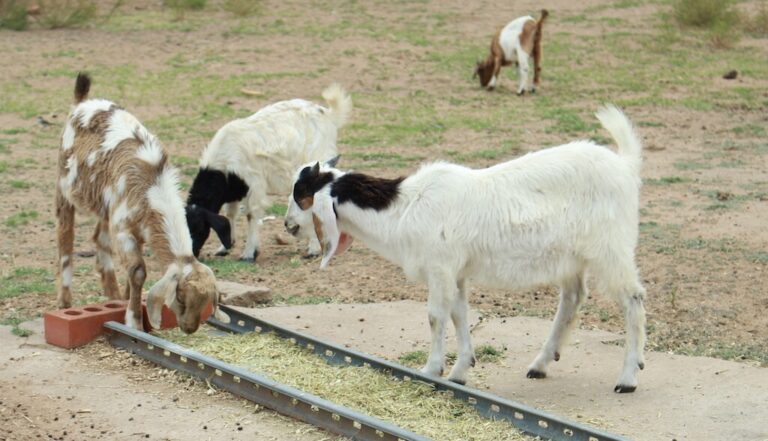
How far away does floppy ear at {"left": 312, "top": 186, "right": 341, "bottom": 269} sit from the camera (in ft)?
23.6

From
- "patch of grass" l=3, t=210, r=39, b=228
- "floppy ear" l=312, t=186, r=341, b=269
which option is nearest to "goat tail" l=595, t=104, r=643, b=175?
"floppy ear" l=312, t=186, r=341, b=269

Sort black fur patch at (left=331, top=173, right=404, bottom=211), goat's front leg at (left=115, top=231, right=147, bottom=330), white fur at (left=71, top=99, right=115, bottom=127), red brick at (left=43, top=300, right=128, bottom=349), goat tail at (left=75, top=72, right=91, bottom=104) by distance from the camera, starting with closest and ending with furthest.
Result: black fur patch at (left=331, top=173, right=404, bottom=211), red brick at (left=43, top=300, right=128, bottom=349), goat's front leg at (left=115, top=231, right=147, bottom=330), white fur at (left=71, top=99, right=115, bottom=127), goat tail at (left=75, top=72, right=91, bottom=104)

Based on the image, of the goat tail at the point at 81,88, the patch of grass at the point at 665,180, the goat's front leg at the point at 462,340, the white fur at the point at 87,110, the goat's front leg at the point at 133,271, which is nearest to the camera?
the goat's front leg at the point at 462,340

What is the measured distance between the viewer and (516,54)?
18.8m

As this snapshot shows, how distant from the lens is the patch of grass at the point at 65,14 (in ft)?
70.3

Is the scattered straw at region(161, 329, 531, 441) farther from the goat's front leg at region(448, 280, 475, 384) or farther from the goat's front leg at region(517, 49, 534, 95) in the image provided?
the goat's front leg at region(517, 49, 534, 95)

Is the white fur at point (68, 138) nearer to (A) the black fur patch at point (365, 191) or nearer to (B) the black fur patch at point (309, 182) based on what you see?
(B) the black fur patch at point (309, 182)

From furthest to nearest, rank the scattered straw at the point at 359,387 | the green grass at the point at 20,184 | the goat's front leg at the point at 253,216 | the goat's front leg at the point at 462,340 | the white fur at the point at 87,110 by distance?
the green grass at the point at 20,184
the goat's front leg at the point at 253,216
the white fur at the point at 87,110
the goat's front leg at the point at 462,340
the scattered straw at the point at 359,387

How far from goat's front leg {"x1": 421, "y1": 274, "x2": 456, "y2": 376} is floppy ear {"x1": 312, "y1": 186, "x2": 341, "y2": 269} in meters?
0.69

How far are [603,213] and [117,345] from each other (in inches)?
128

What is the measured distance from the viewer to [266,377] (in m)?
6.93

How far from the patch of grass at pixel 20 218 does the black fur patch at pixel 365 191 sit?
5093mm

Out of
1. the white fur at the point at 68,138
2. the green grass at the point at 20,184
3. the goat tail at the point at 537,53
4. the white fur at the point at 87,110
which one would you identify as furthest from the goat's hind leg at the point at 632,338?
the goat tail at the point at 537,53

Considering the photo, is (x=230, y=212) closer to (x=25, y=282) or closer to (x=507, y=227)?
(x=25, y=282)
